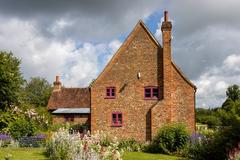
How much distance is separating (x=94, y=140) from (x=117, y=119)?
612 inches

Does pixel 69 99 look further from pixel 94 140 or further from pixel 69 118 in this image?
pixel 94 140

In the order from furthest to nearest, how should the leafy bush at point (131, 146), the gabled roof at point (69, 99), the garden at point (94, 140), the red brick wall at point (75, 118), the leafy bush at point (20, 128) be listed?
1. the gabled roof at point (69, 99)
2. the red brick wall at point (75, 118)
3. the leafy bush at point (20, 128)
4. the leafy bush at point (131, 146)
5. the garden at point (94, 140)

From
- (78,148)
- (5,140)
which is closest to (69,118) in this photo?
(5,140)

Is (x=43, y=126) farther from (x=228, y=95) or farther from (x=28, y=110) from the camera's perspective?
(x=228, y=95)

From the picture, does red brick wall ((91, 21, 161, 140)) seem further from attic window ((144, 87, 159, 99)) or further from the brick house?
attic window ((144, 87, 159, 99))

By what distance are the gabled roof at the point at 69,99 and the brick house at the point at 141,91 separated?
67.6 feet

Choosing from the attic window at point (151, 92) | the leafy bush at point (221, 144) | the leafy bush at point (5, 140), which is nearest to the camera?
the leafy bush at point (221, 144)

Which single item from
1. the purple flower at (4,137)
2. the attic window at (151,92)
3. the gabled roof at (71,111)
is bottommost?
the purple flower at (4,137)

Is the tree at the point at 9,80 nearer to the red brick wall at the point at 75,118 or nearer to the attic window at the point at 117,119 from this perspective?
the attic window at the point at 117,119

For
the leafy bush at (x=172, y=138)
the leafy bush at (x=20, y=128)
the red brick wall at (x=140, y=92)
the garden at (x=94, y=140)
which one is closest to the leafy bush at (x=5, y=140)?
the garden at (x=94, y=140)

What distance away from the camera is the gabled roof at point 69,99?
52969 millimetres

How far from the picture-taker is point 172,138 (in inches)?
1016

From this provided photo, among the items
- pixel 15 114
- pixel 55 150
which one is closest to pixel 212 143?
pixel 55 150

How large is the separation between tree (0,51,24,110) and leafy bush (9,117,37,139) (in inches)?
67.3
